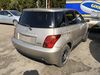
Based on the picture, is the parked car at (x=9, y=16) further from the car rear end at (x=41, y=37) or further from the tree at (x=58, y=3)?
the tree at (x=58, y=3)

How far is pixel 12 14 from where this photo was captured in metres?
13.5

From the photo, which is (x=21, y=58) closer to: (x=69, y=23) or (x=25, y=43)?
(x=25, y=43)

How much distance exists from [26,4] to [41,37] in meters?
19.5

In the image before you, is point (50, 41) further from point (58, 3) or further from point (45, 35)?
point (58, 3)

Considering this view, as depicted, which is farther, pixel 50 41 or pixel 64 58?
pixel 64 58

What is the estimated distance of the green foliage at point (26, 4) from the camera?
22.1 m

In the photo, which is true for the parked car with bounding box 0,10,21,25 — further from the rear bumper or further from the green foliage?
the green foliage

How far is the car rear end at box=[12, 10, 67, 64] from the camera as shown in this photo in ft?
14.0

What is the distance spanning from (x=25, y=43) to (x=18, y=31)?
52 centimetres

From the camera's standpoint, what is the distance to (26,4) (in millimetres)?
22984

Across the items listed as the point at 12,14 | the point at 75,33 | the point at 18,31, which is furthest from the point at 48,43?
the point at 12,14

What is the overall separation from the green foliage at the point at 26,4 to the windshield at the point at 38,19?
57.6ft

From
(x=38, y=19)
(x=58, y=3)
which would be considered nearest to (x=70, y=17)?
(x=38, y=19)

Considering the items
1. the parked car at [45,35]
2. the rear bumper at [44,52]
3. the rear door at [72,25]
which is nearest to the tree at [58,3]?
the rear door at [72,25]
